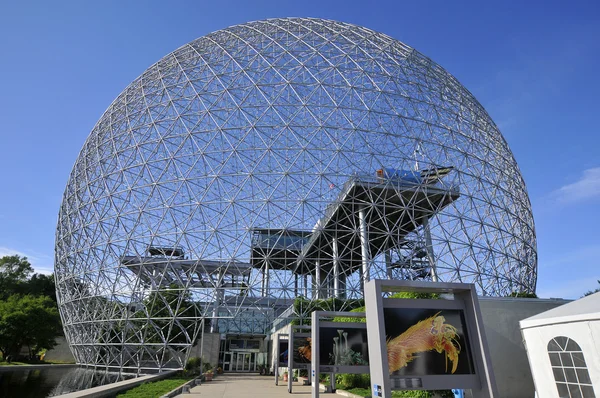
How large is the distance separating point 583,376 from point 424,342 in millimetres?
3179

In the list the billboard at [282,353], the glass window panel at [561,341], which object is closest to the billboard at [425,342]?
the glass window panel at [561,341]

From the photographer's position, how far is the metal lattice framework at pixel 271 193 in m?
20.5

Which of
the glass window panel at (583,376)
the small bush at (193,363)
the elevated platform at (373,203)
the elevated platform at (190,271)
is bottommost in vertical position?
the glass window panel at (583,376)

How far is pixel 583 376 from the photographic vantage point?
6773mm

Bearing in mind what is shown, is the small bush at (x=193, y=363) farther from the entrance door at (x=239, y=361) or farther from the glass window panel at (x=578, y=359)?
the glass window panel at (x=578, y=359)

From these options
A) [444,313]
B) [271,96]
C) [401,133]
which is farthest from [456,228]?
[444,313]

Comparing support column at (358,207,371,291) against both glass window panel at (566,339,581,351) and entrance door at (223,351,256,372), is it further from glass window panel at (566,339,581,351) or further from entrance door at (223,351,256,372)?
glass window panel at (566,339,581,351)

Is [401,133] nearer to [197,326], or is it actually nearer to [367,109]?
[367,109]

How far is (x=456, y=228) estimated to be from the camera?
2197cm

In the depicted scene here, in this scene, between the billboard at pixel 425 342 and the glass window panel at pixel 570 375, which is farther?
the glass window panel at pixel 570 375

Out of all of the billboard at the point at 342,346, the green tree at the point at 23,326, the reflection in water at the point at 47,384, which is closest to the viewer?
the billboard at the point at 342,346

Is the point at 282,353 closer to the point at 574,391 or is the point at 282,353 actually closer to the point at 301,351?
the point at 301,351

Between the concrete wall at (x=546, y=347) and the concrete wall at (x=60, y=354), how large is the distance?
4162 cm

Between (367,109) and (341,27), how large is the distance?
9.88m
